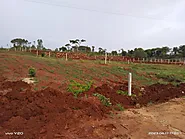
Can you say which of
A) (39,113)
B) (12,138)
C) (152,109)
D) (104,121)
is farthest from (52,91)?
(152,109)

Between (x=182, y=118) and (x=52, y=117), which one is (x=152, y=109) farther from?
(x=52, y=117)

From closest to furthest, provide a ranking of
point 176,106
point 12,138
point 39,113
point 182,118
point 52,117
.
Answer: point 12,138, point 52,117, point 39,113, point 182,118, point 176,106

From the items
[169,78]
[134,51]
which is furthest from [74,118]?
[134,51]

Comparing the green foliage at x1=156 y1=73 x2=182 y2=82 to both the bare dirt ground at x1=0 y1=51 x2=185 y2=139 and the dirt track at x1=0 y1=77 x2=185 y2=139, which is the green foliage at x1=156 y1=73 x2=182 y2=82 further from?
the dirt track at x1=0 y1=77 x2=185 y2=139

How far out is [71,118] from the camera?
393cm

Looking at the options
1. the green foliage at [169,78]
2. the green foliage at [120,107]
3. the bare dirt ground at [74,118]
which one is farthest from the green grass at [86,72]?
the green foliage at [120,107]

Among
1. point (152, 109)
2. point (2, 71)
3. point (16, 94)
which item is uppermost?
point (2, 71)

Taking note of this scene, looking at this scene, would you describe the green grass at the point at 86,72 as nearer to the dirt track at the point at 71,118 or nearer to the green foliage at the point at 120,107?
the dirt track at the point at 71,118

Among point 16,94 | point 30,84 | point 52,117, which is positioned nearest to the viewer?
point 52,117

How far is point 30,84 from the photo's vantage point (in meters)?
6.40

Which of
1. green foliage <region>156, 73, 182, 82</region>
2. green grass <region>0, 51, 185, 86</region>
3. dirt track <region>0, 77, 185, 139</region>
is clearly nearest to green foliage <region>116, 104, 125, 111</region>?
dirt track <region>0, 77, 185, 139</region>

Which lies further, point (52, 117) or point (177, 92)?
point (177, 92)

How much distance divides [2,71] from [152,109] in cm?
637

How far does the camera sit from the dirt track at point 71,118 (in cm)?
338
